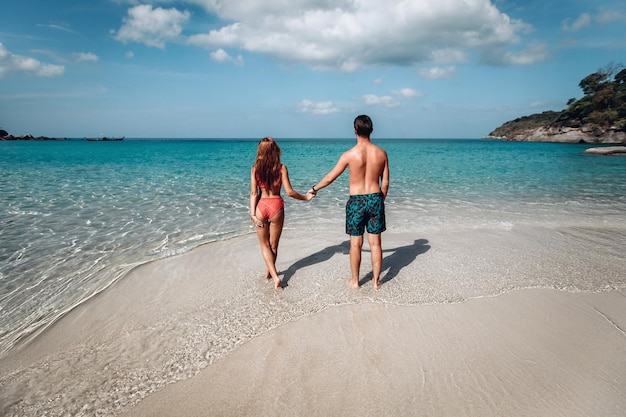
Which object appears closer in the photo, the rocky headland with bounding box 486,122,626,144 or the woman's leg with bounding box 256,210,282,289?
the woman's leg with bounding box 256,210,282,289

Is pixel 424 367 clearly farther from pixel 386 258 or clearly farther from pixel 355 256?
pixel 386 258

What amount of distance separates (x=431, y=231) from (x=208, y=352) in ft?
20.4

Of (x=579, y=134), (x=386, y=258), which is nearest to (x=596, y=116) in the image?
(x=579, y=134)

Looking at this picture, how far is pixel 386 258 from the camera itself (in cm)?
616

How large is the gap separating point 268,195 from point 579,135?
8791 cm

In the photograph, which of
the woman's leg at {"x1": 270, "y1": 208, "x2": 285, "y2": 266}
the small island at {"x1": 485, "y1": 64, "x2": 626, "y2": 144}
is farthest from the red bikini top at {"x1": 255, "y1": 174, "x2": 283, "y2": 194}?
the small island at {"x1": 485, "y1": 64, "x2": 626, "y2": 144}

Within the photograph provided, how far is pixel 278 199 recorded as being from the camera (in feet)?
15.8

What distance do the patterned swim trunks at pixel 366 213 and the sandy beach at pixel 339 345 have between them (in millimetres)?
915

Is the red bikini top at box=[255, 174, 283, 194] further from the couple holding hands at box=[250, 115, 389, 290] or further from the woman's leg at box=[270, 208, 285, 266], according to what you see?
the woman's leg at box=[270, 208, 285, 266]

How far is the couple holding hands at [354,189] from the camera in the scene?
4.46 meters

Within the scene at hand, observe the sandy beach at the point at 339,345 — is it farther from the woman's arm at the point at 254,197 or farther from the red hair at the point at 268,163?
the red hair at the point at 268,163

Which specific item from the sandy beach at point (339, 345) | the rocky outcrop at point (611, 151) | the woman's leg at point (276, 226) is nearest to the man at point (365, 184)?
the woman's leg at point (276, 226)

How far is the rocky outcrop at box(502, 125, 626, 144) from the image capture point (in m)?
61.8

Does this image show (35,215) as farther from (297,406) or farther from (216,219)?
(297,406)
